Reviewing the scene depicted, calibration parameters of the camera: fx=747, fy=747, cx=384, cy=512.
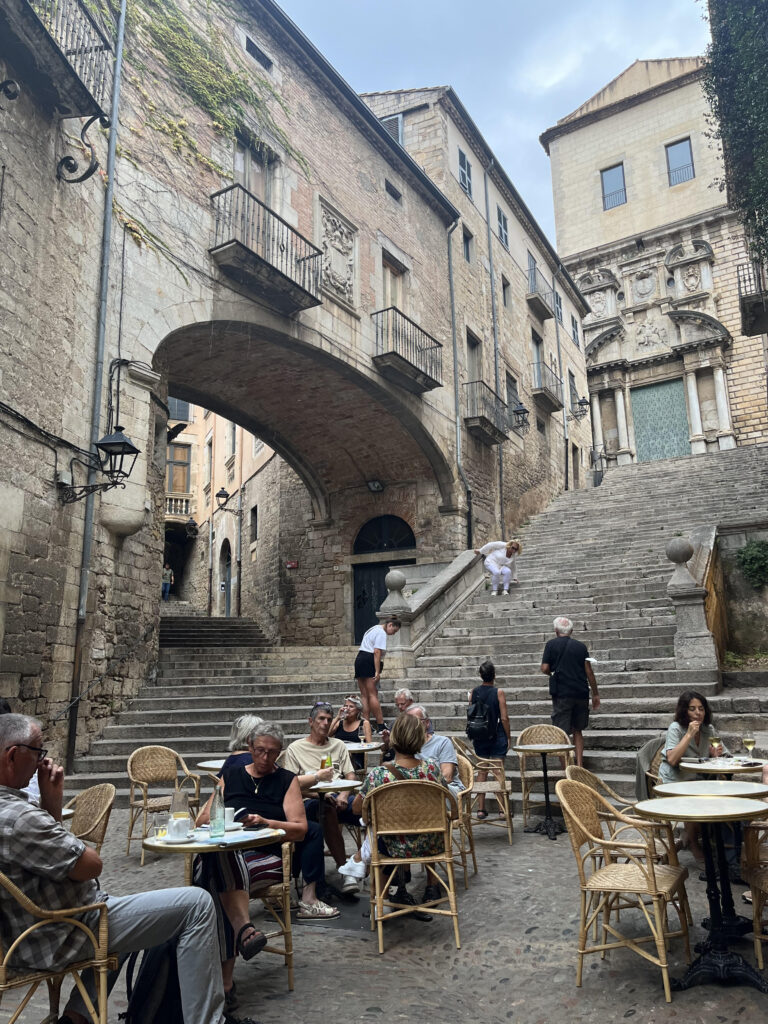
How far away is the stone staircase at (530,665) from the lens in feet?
25.0

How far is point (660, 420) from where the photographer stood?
29531mm

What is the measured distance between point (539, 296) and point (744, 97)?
1227 centimetres

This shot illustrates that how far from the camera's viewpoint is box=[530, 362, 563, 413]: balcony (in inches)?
890

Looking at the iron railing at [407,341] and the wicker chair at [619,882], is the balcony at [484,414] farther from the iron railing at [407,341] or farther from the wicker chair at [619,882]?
the wicker chair at [619,882]

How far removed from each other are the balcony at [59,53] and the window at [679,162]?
27284mm

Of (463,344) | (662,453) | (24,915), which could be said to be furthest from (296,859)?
Result: (662,453)

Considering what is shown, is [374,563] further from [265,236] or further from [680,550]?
[680,550]

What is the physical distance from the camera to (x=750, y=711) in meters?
7.12

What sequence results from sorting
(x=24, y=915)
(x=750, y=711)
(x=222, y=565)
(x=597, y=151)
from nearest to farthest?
(x=24, y=915) → (x=750, y=711) → (x=222, y=565) → (x=597, y=151)

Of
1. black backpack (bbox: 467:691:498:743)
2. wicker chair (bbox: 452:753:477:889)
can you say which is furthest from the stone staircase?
wicker chair (bbox: 452:753:477:889)

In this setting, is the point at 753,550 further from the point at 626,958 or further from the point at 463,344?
the point at 463,344

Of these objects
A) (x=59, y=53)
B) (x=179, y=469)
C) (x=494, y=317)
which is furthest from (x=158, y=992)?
(x=179, y=469)

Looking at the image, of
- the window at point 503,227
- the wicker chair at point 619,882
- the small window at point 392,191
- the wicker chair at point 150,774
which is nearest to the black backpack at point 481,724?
the wicker chair at point 150,774

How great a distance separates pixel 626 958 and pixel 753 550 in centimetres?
726
